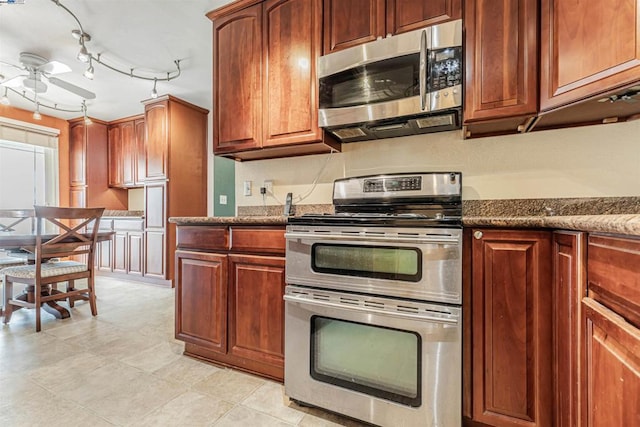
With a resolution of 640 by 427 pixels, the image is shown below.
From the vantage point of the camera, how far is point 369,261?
4.25 feet

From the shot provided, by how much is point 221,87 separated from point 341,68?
37.9 inches

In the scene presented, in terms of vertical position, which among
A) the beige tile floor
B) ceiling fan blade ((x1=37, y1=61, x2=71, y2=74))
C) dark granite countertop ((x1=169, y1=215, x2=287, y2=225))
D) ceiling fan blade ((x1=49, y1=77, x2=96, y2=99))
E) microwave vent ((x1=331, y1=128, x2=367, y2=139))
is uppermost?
ceiling fan blade ((x1=37, y1=61, x2=71, y2=74))

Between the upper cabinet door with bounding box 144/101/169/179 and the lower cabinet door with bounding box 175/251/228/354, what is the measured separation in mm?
2519

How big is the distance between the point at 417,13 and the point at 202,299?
2.03m

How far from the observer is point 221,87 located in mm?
2125

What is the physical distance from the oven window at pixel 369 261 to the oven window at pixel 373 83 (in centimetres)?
84

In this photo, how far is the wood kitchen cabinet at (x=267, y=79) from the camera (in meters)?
1.83

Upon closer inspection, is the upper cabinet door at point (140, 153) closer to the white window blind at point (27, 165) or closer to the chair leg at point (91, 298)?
the white window blind at point (27, 165)

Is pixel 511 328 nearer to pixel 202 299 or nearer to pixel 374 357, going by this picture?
pixel 374 357

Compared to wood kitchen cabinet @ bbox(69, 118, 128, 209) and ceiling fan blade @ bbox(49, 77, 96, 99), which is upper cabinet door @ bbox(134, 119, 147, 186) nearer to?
wood kitchen cabinet @ bbox(69, 118, 128, 209)

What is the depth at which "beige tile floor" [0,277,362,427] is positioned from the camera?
135 centimetres

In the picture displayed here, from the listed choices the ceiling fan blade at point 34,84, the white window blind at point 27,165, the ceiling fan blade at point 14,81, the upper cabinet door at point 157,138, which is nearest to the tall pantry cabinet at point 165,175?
the upper cabinet door at point 157,138

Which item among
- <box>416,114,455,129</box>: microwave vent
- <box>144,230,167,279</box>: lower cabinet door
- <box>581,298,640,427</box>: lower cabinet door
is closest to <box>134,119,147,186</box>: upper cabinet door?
<box>144,230,167,279</box>: lower cabinet door

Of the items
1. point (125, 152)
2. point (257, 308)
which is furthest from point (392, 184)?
point (125, 152)
